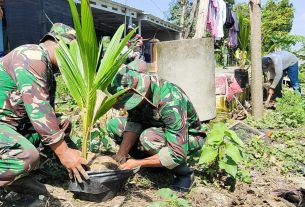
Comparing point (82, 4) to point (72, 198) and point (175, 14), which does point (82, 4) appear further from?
point (175, 14)

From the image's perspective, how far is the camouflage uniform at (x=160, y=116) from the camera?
2.73m

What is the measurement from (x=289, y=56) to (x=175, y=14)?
27.2 meters

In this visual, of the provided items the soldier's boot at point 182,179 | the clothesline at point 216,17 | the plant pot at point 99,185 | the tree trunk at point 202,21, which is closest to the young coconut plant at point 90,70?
the plant pot at point 99,185

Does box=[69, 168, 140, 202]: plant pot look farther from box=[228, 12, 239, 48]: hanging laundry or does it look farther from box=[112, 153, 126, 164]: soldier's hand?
box=[228, 12, 239, 48]: hanging laundry

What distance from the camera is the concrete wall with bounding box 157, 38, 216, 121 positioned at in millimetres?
5680

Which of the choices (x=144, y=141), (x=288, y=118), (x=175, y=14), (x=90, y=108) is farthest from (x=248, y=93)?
(x=175, y=14)

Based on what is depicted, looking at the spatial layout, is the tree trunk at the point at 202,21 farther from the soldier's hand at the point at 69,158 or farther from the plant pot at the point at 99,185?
the soldier's hand at the point at 69,158

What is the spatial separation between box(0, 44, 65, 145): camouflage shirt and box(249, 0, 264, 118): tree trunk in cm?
461

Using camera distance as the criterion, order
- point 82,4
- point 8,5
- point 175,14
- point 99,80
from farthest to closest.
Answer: point 175,14, point 8,5, point 99,80, point 82,4

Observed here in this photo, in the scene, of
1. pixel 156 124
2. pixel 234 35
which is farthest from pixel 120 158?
pixel 234 35

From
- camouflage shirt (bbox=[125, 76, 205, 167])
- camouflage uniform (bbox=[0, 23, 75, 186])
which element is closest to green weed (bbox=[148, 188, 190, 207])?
camouflage shirt (bbox=[125, 76, 205, 167])

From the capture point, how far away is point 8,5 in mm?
8234

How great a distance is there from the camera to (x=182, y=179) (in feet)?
10.5

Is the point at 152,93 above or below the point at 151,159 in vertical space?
Answer: above
